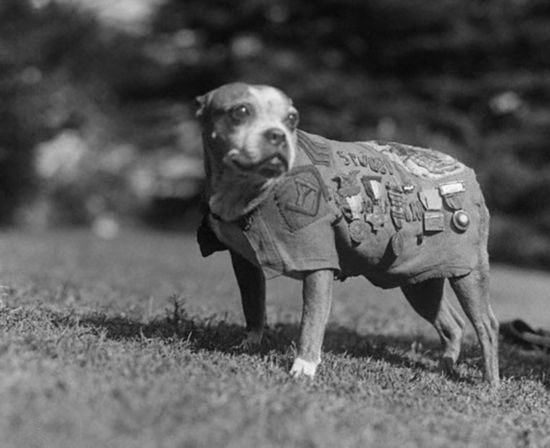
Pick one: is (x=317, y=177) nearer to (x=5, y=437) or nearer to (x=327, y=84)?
(x=5, y=437)

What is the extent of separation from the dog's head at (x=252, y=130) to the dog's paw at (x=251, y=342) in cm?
127

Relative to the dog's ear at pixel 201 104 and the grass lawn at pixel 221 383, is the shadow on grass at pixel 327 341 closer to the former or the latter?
the grass lawn at pixel 221 383

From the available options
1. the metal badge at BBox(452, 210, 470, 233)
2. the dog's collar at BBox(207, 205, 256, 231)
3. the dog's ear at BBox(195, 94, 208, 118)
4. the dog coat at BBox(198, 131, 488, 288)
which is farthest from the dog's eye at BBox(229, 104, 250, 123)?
the metal badge at BBox(452, 210, 470, 233)

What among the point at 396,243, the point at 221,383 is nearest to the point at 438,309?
the point at 396,243

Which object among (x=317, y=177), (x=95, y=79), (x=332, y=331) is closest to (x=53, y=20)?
(x=95, y=79)

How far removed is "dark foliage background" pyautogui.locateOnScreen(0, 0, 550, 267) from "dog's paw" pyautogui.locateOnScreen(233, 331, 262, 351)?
43.9ft

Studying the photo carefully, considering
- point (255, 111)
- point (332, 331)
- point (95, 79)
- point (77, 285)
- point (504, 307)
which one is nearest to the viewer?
point (255, 111)

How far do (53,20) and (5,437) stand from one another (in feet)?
57.3

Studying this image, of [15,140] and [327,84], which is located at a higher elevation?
[327,84]

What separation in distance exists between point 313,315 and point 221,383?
2.72ft

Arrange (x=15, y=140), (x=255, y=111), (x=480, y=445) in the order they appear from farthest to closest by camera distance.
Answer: (x=15, y=140) < (x=255, y=111) < (x=480, y=445)

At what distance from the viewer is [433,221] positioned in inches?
203

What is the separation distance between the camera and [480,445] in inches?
149

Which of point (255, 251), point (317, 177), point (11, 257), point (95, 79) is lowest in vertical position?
point (11, 257)
